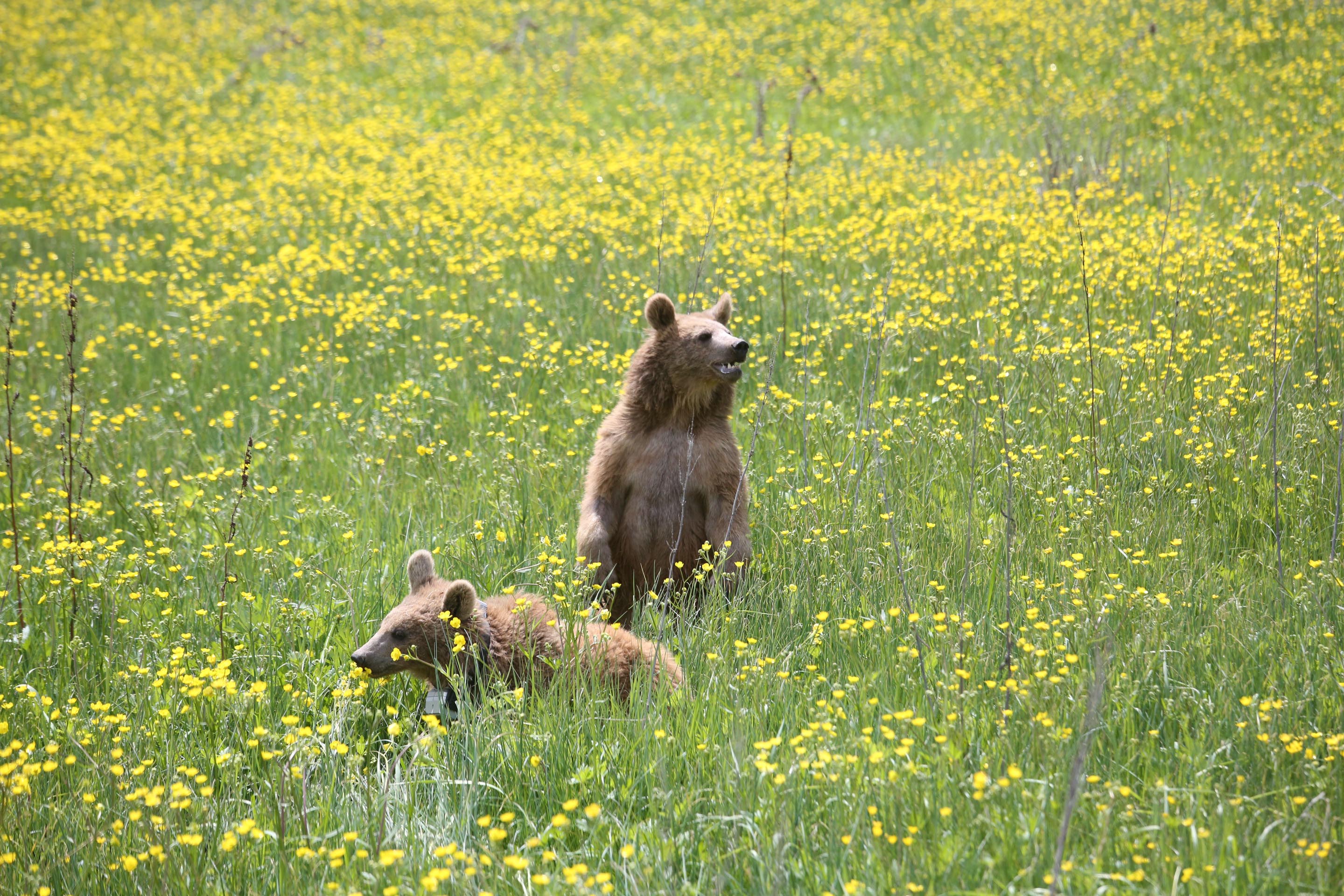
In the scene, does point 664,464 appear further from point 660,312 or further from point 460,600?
point 460,600

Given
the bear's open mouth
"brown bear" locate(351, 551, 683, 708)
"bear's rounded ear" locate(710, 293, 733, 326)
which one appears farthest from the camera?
"bear's rounded ear" locate(710, 293, 733, 326)

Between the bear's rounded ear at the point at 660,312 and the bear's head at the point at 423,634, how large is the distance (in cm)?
159

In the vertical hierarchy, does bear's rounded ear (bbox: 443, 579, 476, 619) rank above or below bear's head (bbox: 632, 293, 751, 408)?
below

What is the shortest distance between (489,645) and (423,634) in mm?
257

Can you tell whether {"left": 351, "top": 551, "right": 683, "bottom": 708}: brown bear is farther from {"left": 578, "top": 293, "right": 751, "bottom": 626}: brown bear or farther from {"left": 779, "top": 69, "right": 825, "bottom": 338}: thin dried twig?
{"left": 779, "top": 69, "right": 825, "bottom": 338}: thin dried twig

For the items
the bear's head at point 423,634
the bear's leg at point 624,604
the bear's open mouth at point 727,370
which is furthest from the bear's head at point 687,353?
the bear's head at point 423,634

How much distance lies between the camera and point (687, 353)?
5.18 m

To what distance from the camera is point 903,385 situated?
22.4ft

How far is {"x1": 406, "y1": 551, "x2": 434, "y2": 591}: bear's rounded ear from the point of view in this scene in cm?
462

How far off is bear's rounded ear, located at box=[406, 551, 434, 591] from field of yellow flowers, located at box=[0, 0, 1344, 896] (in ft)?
1.23

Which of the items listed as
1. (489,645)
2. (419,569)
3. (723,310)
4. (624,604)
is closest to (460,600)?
(489,645)

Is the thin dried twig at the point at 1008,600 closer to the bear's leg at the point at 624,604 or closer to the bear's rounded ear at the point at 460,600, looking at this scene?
the bear's leg at the point at 624,604

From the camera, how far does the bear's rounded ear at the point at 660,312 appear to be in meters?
5.22

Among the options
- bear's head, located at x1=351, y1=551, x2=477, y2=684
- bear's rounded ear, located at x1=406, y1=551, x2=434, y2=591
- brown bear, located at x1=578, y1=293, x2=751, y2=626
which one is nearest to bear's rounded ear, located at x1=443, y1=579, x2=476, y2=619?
bear's head, located at x1=351, y1=551, x2=477, y2=684
